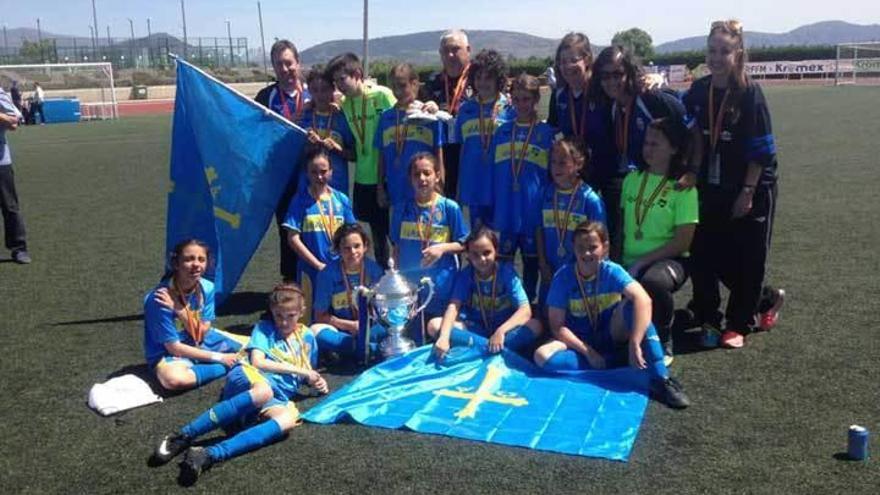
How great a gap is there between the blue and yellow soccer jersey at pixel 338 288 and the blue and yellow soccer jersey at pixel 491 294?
55cm

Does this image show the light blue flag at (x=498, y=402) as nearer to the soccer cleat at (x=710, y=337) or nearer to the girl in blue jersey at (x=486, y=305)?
the girl in blue jersey at (x=486, y=305)

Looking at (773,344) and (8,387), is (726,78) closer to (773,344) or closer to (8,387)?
(773,344)

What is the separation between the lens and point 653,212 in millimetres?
4895

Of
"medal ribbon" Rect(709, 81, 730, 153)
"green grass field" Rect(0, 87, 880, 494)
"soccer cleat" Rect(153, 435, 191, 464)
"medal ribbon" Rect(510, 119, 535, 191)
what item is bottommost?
"green grass field" Rect(0, 87, 880, 494)

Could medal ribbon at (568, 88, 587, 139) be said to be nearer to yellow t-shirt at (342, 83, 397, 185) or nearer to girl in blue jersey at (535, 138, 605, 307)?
girl in blue jersey at (535, 138, 605, 307)

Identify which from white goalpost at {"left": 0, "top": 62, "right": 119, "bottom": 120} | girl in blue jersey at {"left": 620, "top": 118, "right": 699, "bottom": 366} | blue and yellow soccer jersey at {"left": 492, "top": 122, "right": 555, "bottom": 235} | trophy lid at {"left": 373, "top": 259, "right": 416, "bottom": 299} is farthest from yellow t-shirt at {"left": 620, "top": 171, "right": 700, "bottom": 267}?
white goalpost at {"left": 0, "top": 62, "right": 119, "bottom": 120}

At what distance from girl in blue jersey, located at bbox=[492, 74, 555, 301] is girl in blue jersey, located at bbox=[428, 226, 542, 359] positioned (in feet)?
1.01

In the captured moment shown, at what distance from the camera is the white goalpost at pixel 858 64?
41.0 m

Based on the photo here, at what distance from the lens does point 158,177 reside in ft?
47.4

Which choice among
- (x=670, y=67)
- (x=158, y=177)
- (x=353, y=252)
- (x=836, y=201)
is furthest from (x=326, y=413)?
(x=670, y=67)

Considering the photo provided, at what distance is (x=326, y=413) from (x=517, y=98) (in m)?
2.23

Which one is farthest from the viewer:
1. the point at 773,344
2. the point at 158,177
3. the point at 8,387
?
the point at 158,177

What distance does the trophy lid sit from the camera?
192 inches

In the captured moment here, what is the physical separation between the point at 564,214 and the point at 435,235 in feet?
2.60
